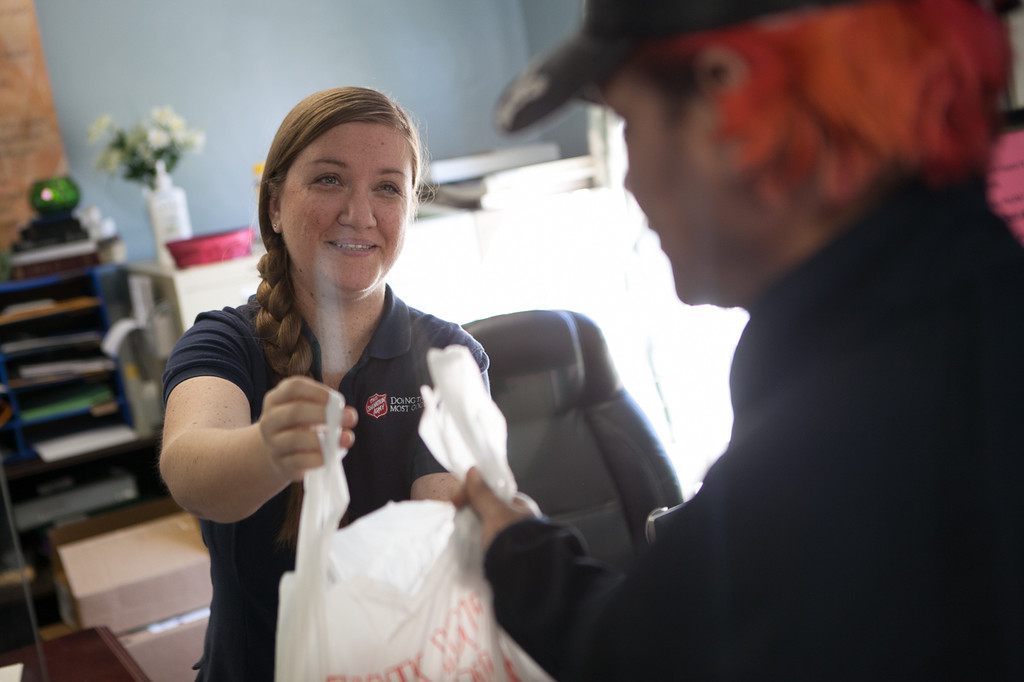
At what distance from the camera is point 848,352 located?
1.36ft

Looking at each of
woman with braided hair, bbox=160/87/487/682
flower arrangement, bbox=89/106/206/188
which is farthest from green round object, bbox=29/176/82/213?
woman with braided hair, bbox=160/87/487/682

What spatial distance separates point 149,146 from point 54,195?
0.28 metres

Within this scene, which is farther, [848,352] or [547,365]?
[547,365]

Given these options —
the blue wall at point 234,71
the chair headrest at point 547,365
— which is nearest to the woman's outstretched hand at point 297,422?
the chair headrest at point 547,365

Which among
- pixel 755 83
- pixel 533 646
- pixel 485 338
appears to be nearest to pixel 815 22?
pixel 755 83

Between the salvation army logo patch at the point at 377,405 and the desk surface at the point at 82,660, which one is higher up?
the salvation army logo patch at the point at 377,405

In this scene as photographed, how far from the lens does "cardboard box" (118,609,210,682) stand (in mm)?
1035

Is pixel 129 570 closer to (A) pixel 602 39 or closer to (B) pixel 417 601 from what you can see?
(B) pixel 417 601

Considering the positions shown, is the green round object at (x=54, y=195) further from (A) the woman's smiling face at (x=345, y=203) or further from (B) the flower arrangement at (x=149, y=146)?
(A) the woman's smiling face at (x=345, y=203)

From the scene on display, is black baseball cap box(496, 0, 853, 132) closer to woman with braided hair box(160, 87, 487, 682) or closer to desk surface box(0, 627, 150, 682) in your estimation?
woman with braided hair box(160, 87, 487, 682)

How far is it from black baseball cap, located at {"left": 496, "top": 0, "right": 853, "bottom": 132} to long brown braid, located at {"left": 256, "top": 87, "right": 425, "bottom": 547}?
24 centimetres

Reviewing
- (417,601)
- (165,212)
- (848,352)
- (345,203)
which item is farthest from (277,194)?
(165,212)

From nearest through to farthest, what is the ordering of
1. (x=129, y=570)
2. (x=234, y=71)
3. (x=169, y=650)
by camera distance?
(x=169, y=650) < (x=129, y=570) < (x=234, y=71)

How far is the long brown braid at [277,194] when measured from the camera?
2.30 feet
